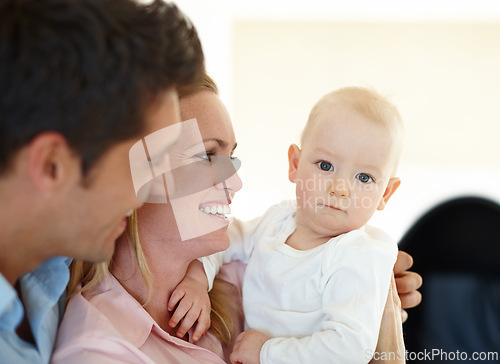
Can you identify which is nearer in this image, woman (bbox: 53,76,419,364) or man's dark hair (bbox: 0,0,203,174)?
man's dark hair (bbox: 0,0,203,174)

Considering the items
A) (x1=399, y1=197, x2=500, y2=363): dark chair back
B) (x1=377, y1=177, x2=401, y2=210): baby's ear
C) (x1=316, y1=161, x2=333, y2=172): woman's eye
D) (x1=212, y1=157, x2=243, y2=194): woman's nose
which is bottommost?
(x1=399, y1=197, x2=500, y2=363): dark chair back

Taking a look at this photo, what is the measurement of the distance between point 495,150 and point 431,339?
3.54 metres

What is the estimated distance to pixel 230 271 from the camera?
1.60 metres

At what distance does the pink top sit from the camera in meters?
1.06

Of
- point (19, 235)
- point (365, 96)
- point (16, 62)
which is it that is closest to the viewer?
point (16, 62)

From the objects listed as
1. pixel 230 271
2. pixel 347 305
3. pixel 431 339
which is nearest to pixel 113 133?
pixel 347 305

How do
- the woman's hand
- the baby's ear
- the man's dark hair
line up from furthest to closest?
the woman's hand
the baby's ear
the man's dark hair

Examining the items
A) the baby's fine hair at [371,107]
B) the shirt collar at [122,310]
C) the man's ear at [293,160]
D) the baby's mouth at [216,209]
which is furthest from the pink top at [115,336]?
the baby's fine hair at [371,107]

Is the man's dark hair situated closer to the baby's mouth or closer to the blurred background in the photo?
the baby's mouth

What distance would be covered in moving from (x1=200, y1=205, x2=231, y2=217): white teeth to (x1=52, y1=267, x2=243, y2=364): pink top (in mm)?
281

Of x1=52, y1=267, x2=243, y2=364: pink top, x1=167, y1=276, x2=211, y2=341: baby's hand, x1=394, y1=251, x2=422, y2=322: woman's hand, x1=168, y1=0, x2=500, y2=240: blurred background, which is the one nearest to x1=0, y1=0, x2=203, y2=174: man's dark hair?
x1=52, y1=267, x2=243, y2=364: pink top

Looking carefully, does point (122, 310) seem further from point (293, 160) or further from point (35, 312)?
point (293, 160)

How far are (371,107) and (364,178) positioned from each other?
0.61ft

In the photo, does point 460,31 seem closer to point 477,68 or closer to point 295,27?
point 477,68
